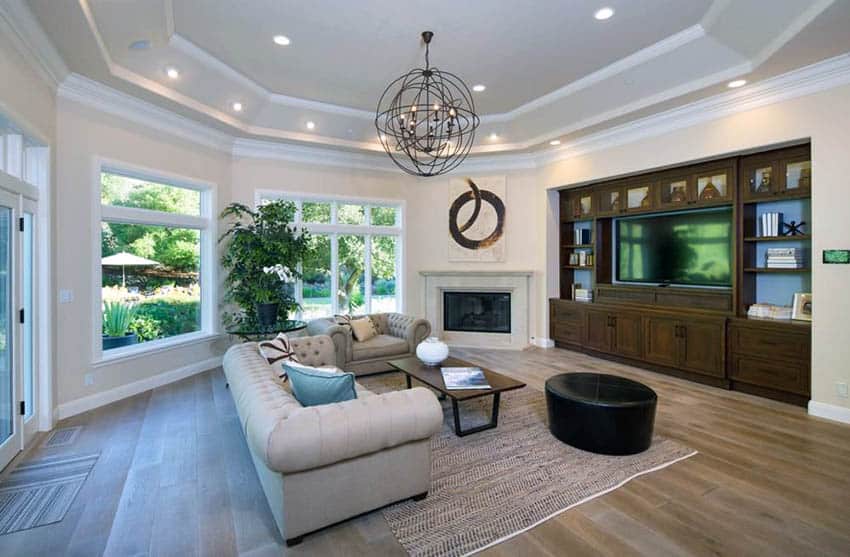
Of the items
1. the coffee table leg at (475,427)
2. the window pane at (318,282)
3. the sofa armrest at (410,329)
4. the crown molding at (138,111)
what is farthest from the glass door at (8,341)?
the sofa armrest at (410,329)

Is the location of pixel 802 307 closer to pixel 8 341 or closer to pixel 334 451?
pixel 334 451

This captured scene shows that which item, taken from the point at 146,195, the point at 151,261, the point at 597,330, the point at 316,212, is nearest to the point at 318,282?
the point at 316,212

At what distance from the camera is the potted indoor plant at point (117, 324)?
4504 millimetres

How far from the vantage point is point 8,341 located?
3113mm

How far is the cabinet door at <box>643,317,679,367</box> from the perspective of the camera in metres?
5.20

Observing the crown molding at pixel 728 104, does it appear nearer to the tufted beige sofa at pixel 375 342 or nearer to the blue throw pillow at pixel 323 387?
the tufted beige sofa at pixel 375 342

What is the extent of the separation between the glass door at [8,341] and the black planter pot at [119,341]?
131 cm

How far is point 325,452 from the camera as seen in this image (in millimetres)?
2074

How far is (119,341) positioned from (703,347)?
676 centimetres

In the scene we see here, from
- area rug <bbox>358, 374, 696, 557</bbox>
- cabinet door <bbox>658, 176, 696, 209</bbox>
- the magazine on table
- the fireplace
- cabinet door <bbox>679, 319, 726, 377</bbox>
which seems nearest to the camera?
area rug <bbox>358, 374, 696, 557</bbox>

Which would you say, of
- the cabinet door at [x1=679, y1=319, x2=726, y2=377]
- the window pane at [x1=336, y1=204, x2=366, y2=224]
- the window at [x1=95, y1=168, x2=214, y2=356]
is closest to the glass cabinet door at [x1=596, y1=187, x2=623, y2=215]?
the cabinet door at [x1=679, y1=319, x2=726, y2=377]

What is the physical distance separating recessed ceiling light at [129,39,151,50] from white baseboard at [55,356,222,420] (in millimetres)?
3401

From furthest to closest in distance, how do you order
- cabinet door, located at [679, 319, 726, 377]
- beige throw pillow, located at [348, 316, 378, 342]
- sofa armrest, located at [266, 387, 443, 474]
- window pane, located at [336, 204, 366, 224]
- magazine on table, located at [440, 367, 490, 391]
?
window pane, located at [336, 204, 366, 224] < beige throw pillow, located at [348, 316, 378, 342] < cabinet door, located at [679, 319, 726, 377] < magazine on table, located at [440, 367, 490, 391] < sofa armrest, located at [266, 387, 443, 474]

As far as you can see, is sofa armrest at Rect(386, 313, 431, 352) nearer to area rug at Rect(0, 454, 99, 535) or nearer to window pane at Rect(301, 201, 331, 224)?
window pane at Rect(301, 201, 331, 224)
